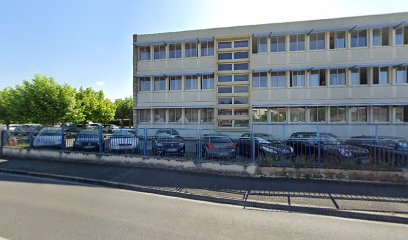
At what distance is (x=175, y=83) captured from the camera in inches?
850

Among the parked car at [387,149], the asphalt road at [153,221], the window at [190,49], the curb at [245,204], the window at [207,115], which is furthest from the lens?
the window at [190,49]

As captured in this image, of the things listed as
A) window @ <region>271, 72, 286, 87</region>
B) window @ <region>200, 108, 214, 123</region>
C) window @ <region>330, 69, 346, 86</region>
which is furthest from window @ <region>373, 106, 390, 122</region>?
window @ <region>200, 108, 214, 123</region>

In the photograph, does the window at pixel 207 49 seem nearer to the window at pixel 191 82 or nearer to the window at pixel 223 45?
the window at pixel 223 45

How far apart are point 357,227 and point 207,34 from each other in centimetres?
1978

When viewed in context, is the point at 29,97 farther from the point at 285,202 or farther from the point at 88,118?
the point at 285,202

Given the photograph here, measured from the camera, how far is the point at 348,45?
1858 centimetres

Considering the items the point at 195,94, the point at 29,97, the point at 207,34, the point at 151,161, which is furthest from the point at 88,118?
the point at 151,161

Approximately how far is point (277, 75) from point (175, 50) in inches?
385

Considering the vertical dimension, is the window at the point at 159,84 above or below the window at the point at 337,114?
above

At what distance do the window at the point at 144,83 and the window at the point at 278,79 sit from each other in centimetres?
1173

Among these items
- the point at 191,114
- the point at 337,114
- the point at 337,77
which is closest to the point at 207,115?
the point at 191,114

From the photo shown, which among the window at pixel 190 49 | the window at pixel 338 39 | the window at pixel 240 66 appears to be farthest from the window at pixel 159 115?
the window at pixel 338 39

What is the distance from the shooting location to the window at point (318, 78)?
19.0m

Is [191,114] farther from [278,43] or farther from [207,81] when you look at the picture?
[278,43]
